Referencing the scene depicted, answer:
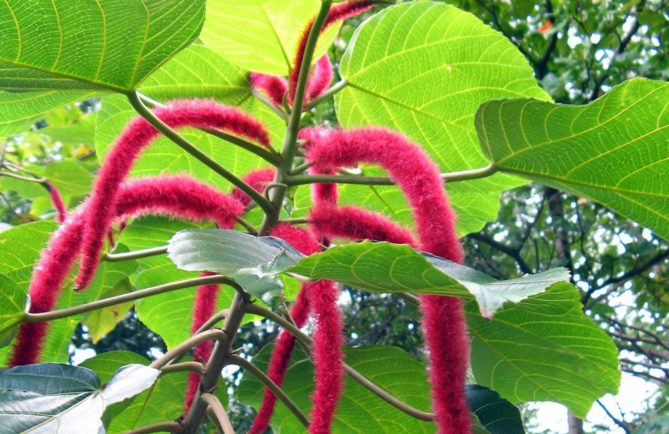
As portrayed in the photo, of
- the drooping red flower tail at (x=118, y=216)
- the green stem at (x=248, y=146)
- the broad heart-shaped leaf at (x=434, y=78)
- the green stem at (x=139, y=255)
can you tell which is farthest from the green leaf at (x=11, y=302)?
the broad heart-shaped leaf at (x=434, y=78)

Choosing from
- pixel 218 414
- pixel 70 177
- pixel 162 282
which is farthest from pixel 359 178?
pixel 70 177

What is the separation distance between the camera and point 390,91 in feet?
3.50

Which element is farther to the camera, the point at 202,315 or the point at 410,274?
the point at 202,315

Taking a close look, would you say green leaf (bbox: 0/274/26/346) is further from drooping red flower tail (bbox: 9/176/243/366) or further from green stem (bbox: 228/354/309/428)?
green stem (bbox: 228/354/309/428)

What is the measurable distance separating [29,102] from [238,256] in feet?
1.37

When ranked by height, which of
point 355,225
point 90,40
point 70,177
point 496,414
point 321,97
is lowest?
point 496,414

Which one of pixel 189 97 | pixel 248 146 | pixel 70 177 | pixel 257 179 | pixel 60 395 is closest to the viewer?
pixel 60 395

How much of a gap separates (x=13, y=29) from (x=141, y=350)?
3617mm

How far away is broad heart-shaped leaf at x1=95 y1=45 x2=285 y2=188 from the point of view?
1.12 metres

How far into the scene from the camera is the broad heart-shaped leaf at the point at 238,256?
0.67 meters

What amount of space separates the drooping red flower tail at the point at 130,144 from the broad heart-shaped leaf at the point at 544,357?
0.35m

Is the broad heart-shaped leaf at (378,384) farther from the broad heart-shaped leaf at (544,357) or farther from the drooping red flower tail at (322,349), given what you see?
the drooping red flower tail at (322,349)

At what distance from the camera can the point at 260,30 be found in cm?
97

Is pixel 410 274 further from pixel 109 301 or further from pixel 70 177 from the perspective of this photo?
pixel 70 177
